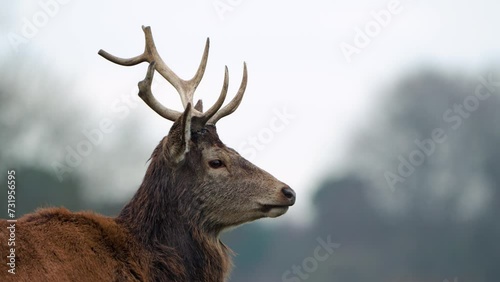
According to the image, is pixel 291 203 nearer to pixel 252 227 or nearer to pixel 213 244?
pixel 213 244

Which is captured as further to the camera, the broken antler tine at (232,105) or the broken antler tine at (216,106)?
the broken antler tine at (232,105)

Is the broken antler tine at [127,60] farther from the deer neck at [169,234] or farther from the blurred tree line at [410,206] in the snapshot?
the blurred tree line at [410,206]

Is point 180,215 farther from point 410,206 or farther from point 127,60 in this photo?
point 410,206

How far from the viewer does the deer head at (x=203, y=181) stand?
9.03 m

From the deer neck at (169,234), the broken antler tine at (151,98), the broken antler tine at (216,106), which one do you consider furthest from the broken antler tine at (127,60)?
the deer neck at (169,234)

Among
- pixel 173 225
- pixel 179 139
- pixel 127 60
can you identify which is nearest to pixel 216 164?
pixel 179 139

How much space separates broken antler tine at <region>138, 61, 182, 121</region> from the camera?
29.9ft

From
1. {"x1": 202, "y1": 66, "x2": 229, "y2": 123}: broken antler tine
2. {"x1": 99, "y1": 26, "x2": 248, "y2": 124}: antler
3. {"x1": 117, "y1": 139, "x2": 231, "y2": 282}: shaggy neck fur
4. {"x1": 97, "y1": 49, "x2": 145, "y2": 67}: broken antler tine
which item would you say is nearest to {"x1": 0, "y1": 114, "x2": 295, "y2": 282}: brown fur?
{"x1": 117, "y1": 139, "x2": 231, "y2": 282}: shaggy neck fur

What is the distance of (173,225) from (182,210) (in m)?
0.17

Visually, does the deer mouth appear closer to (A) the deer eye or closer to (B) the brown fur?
(B) the brown fur

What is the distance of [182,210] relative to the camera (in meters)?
9.05

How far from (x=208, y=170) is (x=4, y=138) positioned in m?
12.1

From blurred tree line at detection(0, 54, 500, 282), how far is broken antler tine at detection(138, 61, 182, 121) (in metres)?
17.9

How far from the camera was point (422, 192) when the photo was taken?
37.6 metres
